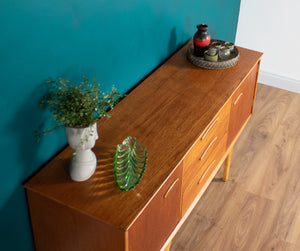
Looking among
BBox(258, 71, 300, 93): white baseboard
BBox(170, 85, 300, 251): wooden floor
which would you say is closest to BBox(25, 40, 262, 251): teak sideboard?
BBox(170, 85, 300, 251): wooden floor

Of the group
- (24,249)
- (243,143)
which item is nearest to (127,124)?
(24,249)

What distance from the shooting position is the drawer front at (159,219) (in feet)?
5.22

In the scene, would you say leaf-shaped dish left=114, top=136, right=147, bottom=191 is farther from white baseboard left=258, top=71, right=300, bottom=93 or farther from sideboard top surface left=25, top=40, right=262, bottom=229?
white baseboard left=258, top=71, right=300, bottom=93

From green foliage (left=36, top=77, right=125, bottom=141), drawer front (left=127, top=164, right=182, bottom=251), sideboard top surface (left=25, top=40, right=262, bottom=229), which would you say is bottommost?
drawer front (left=127, top=164, right=182, bottom=251)

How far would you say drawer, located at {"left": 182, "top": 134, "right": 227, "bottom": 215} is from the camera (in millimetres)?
2070

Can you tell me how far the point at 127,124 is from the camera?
196cm

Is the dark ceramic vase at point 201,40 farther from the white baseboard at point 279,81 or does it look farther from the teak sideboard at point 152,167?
the white baseboard at point 279,81

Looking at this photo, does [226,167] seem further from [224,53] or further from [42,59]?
[42,59]

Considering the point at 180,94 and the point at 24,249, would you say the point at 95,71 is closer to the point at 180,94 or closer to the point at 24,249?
the point at 180,94

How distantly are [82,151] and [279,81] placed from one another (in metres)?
2.92

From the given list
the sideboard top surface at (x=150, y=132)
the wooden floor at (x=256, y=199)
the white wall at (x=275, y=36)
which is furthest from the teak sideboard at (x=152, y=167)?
the white wall at (x=275, y=36)

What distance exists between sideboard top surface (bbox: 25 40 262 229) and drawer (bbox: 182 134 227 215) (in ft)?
0.98

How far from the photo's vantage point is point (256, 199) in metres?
2.74

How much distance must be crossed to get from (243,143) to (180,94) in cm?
122
